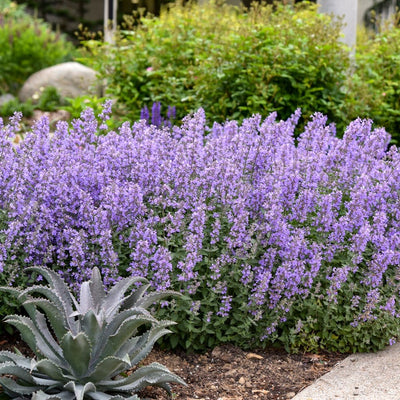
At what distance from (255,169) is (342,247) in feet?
2.32

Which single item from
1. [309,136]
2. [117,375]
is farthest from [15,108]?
[117,375]

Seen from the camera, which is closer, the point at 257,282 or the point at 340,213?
the point at 257,282

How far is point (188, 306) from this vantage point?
11.9 feet

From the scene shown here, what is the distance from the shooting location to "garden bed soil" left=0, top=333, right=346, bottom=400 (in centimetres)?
343

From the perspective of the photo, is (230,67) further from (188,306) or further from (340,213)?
(188,306)

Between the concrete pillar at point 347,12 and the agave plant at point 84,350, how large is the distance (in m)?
5.39

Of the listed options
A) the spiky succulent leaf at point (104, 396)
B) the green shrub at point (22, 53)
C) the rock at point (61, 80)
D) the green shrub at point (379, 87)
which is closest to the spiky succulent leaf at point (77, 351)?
the spiky succulent leaf at point (104, 396)

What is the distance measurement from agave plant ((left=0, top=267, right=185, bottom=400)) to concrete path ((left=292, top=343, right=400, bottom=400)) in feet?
2.59

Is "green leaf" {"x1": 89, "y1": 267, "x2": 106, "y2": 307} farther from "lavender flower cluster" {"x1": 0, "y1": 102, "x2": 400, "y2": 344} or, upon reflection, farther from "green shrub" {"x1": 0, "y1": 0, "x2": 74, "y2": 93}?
"green shrub" {"x1": 0, "y1": 0, "x2": 74, "y2": 93}

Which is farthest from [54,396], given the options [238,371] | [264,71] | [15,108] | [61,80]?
[61,80]

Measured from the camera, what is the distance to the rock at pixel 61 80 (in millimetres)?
12398

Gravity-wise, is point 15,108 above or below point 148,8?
below

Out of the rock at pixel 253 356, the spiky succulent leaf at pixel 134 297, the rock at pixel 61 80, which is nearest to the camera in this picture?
the spiky succulent leaf at pixel 134 297

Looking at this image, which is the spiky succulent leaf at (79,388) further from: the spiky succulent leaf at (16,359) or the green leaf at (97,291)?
the green leaf at (97,291)
